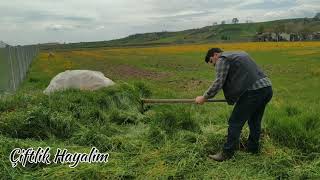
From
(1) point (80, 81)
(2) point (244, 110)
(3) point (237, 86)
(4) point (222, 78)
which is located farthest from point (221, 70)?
(1) point (80, 81)

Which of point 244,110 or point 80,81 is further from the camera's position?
point 80,81

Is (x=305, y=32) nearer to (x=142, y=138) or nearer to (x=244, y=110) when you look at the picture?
(x=142, y=138)

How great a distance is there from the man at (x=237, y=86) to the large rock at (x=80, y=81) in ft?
16.4

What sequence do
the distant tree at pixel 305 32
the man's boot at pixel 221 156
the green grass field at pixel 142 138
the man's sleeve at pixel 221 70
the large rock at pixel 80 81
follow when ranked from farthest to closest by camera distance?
the distant tree at pixel 305 32 < the large rock at pixel 80 81 < the man's boot at pixel 221 156 < the man's sleeve at pixel 221 70 < the green grass field at pixel 142 138

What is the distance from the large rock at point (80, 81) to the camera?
33.9ft

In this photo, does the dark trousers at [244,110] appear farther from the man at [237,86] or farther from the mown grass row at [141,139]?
the mown grass row at [141,139]

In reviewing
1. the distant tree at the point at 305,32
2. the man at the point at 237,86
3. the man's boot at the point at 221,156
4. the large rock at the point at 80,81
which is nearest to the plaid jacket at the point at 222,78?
the man at the point at 237,86

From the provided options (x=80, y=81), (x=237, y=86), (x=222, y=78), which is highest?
(x=222, y=78)

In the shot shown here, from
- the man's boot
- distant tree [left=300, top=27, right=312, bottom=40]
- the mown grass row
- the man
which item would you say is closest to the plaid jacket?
the man

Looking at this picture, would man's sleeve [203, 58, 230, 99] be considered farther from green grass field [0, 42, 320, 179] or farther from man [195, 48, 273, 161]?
green grass field [0, 42, 320, 179]

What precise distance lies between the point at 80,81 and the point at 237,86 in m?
5.73

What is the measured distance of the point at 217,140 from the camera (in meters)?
6.35

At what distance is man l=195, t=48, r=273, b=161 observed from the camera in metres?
5.59

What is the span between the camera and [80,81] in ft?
34.5
